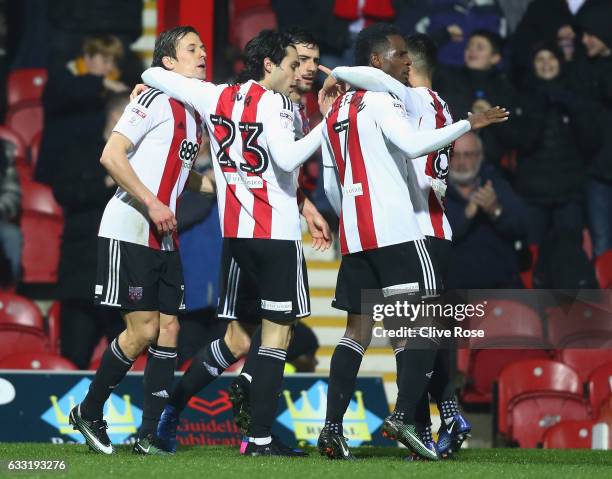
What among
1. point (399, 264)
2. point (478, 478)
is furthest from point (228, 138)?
point (478, 478)

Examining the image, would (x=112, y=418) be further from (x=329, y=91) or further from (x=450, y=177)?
(x=450, y=177)

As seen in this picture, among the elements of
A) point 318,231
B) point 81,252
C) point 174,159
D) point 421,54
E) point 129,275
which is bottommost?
point 129,275

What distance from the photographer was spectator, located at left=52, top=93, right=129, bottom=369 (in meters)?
9.19

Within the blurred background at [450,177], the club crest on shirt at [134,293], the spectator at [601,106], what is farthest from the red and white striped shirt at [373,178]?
the spectator at [601,106]

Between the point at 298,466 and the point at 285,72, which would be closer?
the point at 298,466

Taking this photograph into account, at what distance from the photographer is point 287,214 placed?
6121 millimetres

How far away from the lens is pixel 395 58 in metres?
6.05

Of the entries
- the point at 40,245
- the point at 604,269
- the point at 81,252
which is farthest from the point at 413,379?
the point at 40,245

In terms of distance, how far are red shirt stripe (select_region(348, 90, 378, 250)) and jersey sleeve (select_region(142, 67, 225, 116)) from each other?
0.67m

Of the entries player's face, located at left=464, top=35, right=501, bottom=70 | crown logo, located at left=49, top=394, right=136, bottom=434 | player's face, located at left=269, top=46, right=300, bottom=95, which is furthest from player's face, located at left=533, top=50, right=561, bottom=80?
player's face, located at left=269, top=46, right=300, bottom=95

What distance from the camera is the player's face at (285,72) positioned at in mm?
6254

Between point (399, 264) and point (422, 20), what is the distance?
4886 millimetres

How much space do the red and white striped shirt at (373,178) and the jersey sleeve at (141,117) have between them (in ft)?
2.79

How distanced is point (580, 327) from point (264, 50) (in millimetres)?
3872
